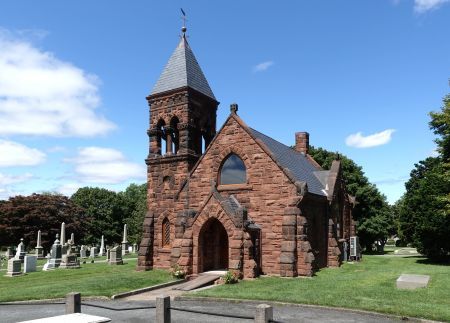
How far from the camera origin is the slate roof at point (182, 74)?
27.0 meters

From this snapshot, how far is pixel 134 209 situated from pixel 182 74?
5738 cm

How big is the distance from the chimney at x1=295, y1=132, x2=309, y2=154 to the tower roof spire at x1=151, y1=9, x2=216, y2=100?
36.0 ft

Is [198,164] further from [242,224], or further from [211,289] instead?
[211,289]

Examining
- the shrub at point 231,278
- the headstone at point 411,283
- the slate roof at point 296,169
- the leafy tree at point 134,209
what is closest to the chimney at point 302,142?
the slate roof at point 296,169

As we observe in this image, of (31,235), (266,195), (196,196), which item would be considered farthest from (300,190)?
(31,235)

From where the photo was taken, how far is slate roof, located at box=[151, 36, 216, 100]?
27.0 meters

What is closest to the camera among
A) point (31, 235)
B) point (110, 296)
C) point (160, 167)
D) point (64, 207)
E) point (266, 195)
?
point (110, 296)

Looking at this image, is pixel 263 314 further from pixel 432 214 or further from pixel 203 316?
pixel 432 214

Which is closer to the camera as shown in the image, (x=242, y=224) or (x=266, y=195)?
(x=242, y=224)

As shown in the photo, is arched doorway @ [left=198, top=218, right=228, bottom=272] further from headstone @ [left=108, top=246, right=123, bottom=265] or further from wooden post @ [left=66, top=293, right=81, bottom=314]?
wooden post @ [left=66, top=293, right=81, bottom=314]

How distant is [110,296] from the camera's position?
16453 mm

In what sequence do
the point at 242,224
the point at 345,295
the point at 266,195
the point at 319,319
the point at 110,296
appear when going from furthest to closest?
→ the point at 266,195, the point at 242,224, the point at 110,296, the point at 345,295, the point at 319,319

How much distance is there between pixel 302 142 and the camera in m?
36.5

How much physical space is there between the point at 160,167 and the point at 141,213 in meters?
42.4
